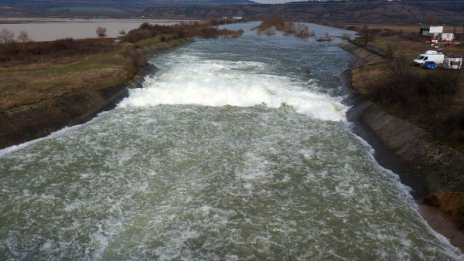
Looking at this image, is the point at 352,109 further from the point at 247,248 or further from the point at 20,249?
the point at 20,249

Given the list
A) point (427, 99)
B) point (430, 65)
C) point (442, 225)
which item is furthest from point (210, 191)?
point (430, 65)

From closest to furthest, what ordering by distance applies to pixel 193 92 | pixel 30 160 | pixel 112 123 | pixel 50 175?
pixel 50 175
pixel 30 160
pixel 112 123
pixel 193 92

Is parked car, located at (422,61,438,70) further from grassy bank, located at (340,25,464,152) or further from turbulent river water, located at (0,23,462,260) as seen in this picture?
turbulent river water, located at (0,23,462,260)

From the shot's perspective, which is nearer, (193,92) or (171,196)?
(171,196)

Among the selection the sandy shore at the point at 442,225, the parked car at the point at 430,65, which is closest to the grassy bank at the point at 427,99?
the sandy shore at the point at 442,225

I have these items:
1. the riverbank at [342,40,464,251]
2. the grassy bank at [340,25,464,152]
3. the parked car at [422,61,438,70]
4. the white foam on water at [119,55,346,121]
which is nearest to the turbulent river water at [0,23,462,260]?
the white foam on water at [119,55,346,121]

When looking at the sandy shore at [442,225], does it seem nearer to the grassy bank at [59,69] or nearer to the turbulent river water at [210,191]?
the turbulent river water at [210,191]

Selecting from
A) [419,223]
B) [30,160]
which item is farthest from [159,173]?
[419,223]
